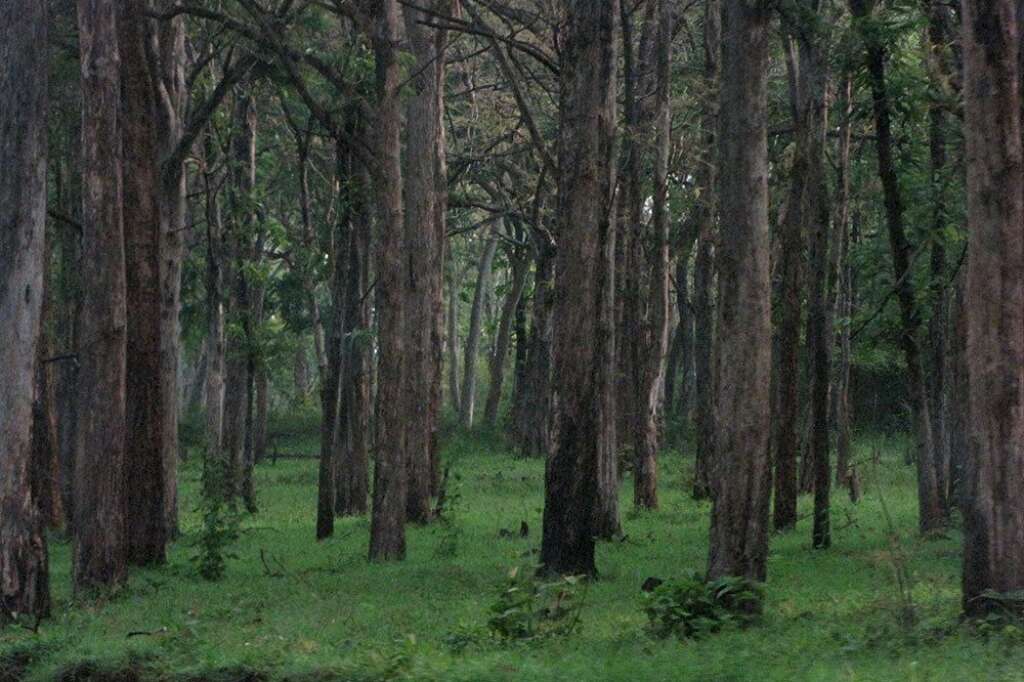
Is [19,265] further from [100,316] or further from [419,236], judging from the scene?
[419,236]

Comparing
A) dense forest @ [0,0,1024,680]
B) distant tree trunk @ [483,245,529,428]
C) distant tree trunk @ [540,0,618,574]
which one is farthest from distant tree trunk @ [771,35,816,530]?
Result: distant tree trunk @ [483,245,529,428]

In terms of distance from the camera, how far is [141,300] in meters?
18.0

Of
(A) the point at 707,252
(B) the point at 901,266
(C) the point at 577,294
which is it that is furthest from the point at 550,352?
(A) the point at 707,252

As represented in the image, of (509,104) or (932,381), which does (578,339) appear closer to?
(932,381)

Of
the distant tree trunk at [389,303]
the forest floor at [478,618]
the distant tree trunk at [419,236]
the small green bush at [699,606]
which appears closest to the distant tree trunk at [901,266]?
the forest floor at [478,618]

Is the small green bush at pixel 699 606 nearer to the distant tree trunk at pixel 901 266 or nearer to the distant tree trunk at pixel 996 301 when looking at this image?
the distant tree trunk at pixel 996 301

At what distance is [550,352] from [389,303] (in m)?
1.97

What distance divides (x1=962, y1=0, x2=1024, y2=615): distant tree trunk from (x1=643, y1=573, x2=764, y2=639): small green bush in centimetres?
169

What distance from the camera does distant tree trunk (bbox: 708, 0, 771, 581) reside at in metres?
12.2

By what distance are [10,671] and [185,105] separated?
12.4 meters

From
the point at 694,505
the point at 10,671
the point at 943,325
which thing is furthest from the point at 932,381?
the point at 10,671

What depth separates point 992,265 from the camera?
421 inches

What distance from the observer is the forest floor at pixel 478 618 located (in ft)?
32.0

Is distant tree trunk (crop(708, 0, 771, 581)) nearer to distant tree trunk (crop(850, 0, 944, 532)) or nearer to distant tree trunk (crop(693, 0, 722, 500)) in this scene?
distant tree trunk (crop(850, 0, 944, 532))
